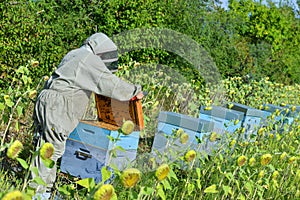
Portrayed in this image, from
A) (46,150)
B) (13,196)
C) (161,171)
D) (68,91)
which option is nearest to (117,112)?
(68,91)

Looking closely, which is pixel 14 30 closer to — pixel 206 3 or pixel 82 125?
pixel 82 125

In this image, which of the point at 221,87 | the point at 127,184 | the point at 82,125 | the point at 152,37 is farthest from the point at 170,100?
the point at 127,184

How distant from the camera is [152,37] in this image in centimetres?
573

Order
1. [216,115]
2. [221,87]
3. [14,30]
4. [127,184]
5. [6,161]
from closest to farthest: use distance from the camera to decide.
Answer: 1. [127,184]
2. [6,161]
3. [216,115]
4. [14,30]
5. [221,87]

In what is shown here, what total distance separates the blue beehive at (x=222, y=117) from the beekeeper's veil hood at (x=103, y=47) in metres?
1.37

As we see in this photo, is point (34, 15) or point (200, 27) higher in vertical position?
point (200, 27)

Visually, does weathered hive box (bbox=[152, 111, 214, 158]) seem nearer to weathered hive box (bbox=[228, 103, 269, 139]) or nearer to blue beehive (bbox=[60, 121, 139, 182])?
blue beehive (bbox=[60, 121, 139, 182])

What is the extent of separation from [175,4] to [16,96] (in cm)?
461

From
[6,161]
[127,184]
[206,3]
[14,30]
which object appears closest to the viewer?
[127,184]

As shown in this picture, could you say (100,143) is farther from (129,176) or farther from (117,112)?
(129,176)

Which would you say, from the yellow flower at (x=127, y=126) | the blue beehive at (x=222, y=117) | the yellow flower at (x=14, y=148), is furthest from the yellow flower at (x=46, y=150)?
the blue beehive at (x=222, y=117)

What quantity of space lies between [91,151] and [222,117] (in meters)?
1.48

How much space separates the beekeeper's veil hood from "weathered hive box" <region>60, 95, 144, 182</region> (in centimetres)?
29

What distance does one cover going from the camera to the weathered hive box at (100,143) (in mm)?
3121
